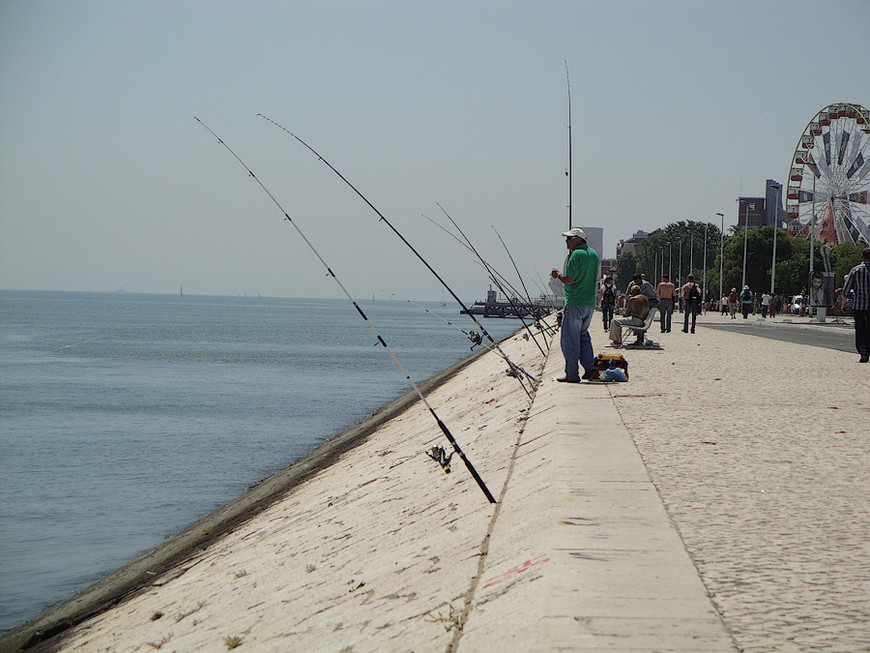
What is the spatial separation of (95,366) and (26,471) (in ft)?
95.7

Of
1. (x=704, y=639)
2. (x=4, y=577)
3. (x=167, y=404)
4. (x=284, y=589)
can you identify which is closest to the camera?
(x=704, y=639)

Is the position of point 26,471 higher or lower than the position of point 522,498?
lower

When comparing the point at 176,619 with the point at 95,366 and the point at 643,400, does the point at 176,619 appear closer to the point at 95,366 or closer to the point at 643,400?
the point at 643,400

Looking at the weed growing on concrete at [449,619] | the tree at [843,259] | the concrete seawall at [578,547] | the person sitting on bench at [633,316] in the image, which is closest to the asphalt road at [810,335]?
the person sitting on bench at [633,316]

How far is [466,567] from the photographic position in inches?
177

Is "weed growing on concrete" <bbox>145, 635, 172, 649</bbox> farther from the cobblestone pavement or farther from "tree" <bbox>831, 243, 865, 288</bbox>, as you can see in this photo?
"tree" <bbox>831, 243, 865, 288</bbox>

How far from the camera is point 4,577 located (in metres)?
11.8

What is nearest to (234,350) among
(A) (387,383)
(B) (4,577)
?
(A) (387,383)

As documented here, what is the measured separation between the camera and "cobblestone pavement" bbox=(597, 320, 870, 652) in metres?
3.30

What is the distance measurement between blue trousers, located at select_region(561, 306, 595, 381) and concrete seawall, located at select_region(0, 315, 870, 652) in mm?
334

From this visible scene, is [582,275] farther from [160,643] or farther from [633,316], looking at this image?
[633,316]

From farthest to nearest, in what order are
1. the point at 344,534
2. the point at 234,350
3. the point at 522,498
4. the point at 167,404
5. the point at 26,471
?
the point at 234,350 < the point at 167,404 < the point at 26,471 < the point at 344,534 < the point at 522,498

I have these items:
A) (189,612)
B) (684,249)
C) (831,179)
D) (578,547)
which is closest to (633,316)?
(189,612)

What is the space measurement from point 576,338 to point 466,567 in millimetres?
5934
